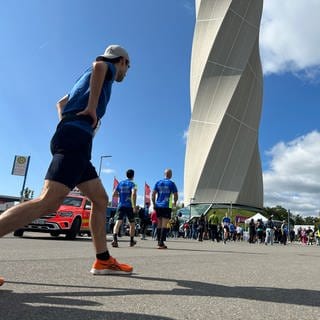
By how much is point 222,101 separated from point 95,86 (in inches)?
2159

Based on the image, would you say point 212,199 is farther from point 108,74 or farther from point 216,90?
point 108,74

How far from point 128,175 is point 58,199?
7.83 metres

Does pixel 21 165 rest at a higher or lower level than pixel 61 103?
higher

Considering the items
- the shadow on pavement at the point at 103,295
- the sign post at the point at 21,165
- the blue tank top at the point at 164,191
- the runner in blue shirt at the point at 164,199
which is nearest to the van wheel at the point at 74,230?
the runner in blue shirt at the point at 164,199

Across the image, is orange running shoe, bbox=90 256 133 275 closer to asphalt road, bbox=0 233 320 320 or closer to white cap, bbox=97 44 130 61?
asphalt road, bbox=0 233 320 320

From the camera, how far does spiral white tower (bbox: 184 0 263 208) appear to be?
5794cm

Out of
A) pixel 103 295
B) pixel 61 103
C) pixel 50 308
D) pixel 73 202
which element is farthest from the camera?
pixel 73 202

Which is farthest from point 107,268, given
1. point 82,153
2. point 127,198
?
point 127,198

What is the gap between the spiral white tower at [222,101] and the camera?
57938 mm

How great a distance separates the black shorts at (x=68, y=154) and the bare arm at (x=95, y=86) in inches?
6.3

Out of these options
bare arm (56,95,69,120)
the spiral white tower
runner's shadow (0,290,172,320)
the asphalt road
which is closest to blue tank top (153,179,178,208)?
the asphalt road

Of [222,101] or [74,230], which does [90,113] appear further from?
[222,101]

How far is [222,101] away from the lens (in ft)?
188

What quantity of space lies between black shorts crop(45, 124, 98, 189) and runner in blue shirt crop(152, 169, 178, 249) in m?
7.58
